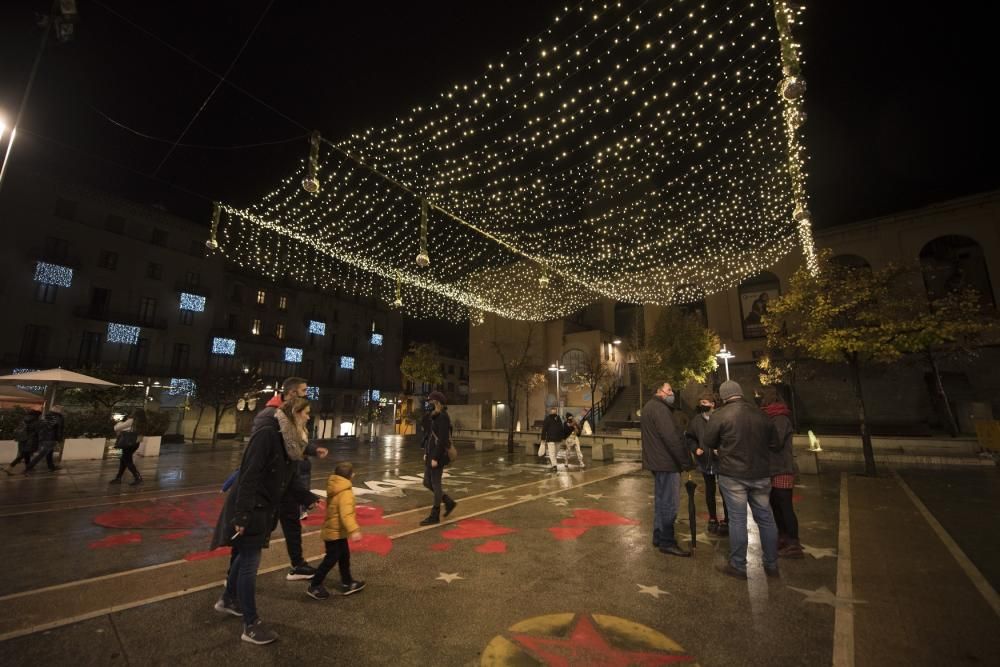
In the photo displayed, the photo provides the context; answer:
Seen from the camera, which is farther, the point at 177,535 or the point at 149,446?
the point at 149,446

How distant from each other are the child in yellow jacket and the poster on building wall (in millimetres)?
28524

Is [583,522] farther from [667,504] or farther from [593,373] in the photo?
[593,373]

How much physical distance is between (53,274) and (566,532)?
37790 millimetres

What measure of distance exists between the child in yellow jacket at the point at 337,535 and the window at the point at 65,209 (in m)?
38.3

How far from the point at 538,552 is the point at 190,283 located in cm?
3967

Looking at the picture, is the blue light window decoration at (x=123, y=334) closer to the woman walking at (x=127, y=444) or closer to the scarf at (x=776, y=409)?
the woman walking at (x=127, y=444)

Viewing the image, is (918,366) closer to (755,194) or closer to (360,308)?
(755,194)

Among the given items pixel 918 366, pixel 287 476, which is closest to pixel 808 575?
pixel 287 476

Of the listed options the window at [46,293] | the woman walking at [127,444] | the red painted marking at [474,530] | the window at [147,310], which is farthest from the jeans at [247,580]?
the window at [147,310]

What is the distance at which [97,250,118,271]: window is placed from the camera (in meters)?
30.3

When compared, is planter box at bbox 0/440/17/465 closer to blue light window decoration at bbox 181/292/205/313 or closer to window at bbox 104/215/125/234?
blue light window decoration at bbox 181/292/205/313

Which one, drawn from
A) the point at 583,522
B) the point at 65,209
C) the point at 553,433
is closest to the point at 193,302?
the point at 65,209

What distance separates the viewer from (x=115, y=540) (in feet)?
18.6

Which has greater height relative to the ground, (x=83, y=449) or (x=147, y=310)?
(x=147, y=310)
